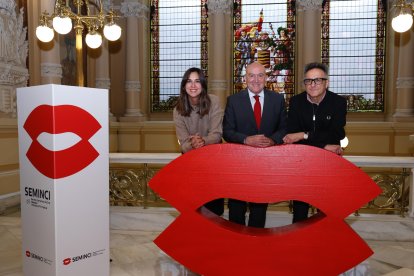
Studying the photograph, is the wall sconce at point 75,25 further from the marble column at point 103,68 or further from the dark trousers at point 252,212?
the marble column at point 103,68

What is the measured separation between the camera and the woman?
2.93 m

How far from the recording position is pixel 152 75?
1114 centimetres

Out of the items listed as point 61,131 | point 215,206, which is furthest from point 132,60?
point 61,131

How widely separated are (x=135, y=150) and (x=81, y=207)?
8.29m

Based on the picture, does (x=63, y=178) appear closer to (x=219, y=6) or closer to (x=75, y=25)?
(x=75, y=25)

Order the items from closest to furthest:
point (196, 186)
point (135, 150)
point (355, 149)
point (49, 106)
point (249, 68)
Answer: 1. point (49, 106)
2. point (196, 186)
3. point (249, 68)
4. point (355, 149)
5. point (135, 150)

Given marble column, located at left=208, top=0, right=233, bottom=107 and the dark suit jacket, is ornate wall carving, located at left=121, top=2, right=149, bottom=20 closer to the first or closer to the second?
marble column, located at left=208, top=0, right=233, bottom=107

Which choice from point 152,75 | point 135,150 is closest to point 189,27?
point 152,75

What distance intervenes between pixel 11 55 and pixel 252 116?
4866mm

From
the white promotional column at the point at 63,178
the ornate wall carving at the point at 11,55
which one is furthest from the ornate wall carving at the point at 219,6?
the white promotional column at the point at 63,178

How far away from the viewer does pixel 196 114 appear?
3051 mm

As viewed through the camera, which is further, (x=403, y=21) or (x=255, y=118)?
(x=403, y=21)

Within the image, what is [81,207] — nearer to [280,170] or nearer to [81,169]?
[81,169]

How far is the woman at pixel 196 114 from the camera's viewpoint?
2.93 metres
